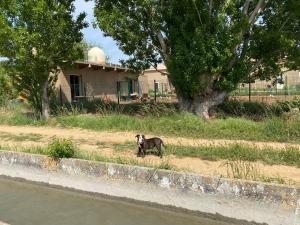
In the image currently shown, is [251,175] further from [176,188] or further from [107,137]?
[107,137]

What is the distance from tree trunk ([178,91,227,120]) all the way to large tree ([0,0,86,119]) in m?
5.62

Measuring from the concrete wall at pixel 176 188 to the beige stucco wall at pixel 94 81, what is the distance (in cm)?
1536

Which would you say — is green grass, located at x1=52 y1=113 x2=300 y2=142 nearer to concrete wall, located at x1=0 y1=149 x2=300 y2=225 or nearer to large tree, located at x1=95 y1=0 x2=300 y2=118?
large tree, located at x1=95 y1=0 x2=300 y2=118

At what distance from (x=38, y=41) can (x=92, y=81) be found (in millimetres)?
12746

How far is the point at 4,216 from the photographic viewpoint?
8156mm

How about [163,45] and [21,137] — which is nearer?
[21,137]

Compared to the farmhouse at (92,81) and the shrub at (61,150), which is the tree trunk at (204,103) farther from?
the shrub at (61,150)

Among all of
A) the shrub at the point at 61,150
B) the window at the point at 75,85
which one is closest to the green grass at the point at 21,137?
the shrub at the point at 61,150

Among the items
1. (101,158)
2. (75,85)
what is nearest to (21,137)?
(101,158)

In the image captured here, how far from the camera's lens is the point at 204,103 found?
16.9m

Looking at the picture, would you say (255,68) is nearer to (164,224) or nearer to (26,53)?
(26,53)

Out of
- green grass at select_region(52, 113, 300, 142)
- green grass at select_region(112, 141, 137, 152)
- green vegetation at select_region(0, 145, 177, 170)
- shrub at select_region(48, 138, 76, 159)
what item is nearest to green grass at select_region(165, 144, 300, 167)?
green grass at select_region(112, 141, 137, 152)

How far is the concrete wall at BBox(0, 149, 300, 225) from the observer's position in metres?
7.14

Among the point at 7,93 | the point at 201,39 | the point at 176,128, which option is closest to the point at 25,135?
the point at 176,128
